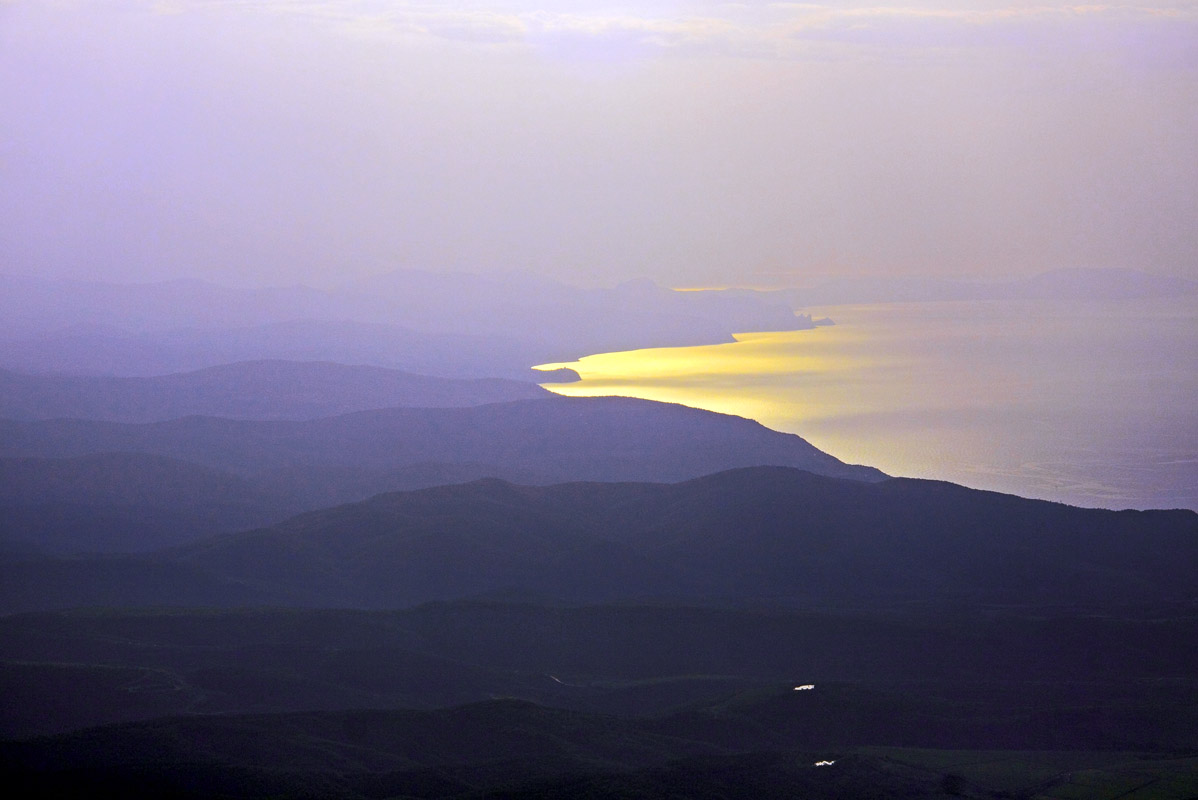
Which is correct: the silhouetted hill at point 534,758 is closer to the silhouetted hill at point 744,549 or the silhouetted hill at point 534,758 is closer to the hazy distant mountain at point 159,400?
the silhouetted hill at point 744,549

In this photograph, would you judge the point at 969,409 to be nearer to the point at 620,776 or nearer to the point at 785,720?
the point at 785,720

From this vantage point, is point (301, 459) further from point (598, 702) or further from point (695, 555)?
point (598, 702)

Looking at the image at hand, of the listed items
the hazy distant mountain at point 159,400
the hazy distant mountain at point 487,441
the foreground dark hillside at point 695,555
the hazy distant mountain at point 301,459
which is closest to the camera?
the foreground dark hillside at point 695,555

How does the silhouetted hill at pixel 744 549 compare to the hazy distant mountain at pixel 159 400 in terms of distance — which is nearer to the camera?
the silhouetted hill at pixel 744 549

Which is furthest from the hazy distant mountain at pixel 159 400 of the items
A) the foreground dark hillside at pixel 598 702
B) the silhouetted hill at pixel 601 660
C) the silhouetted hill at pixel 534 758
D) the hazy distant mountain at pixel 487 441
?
the silhouetted hill at pixel 534 758

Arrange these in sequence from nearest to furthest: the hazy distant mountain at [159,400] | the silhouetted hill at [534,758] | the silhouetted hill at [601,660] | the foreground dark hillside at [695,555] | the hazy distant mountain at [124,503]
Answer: the silhouetted hill at [534,758], the silhouetted hill at [601,660], the foreground dark hillside at [695,555], the hazy distant mountain at [124,503], the hazy distant mountain at [159,400]

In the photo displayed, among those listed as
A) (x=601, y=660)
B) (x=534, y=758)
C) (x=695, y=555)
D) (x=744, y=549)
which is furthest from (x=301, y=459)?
(x=534, y=758)

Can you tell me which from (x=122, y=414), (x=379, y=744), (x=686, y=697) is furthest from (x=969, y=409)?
(x=379, y=744)
